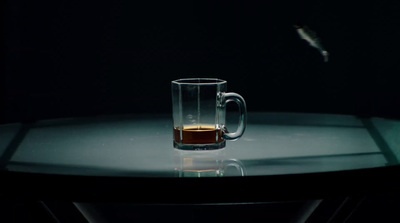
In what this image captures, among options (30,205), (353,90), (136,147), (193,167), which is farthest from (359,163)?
(353,90)

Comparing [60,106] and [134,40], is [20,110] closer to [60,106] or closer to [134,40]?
[60,106]

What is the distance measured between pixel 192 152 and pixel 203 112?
90mm

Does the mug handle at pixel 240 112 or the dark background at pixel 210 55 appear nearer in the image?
the mug handle at pixel 240 112

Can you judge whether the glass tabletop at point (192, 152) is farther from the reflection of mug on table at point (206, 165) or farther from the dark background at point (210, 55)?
the dark background at point (210, 55)

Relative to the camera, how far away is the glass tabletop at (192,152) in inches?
38.1

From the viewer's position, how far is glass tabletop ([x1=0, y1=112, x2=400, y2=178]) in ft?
3.17

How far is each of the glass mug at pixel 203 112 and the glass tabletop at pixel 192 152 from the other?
3cm

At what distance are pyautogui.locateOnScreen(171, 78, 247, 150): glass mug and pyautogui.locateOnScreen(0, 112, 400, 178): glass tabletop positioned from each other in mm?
26

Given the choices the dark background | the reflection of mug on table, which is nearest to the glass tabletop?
the reflection of mug on table

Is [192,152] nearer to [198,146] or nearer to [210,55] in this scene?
[198,146]

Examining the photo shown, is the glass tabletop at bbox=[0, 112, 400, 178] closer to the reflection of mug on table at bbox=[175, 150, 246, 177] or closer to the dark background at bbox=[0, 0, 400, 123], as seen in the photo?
the reflection of mug on table at bbox=[175, 150, 246, 177]

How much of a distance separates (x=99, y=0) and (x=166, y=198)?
2088 millimetres

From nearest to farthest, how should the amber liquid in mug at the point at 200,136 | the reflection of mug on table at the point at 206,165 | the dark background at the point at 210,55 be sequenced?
the reflection of mug on table at the point at 206,165, the amber liquid in mug at the point at 200,136, the dark background at the point at 210,55

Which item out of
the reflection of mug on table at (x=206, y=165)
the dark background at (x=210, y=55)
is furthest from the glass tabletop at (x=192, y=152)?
the dark background at (x=210, y=55)
